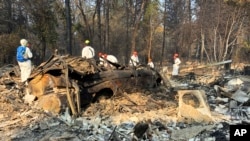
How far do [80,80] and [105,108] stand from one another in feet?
3.32

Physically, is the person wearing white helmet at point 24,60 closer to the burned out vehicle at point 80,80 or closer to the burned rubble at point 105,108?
the burned rubble at point 105,108

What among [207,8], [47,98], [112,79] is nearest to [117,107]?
[112,79]

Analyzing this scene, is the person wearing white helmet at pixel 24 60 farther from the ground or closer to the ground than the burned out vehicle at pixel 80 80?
farther from the ground

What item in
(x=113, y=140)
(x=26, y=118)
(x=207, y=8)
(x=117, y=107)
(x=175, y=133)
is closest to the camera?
(x=113, y=140)

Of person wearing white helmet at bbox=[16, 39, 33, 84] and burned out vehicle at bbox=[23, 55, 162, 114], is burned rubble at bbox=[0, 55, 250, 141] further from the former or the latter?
person wearing white helmet at bbox=[16, 39, 33, 84]

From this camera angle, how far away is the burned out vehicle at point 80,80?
9.87 metres

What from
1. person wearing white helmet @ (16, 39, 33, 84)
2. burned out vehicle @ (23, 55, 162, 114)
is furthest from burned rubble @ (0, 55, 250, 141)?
person wearing white helmet @ (16, 39, 33, 84)

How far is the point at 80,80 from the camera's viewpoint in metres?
10.4

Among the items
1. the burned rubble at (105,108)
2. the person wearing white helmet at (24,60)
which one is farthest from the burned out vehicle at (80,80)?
the person wearing white helmet at (24,60)

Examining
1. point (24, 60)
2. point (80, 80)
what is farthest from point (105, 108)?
point (24, 60)

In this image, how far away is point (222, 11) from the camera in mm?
26562

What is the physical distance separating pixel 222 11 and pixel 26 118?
65.9ft

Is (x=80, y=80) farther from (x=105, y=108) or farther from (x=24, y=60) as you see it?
(x=24, y=60)

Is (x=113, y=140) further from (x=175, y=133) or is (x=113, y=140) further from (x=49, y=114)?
(x=49, y=114)
